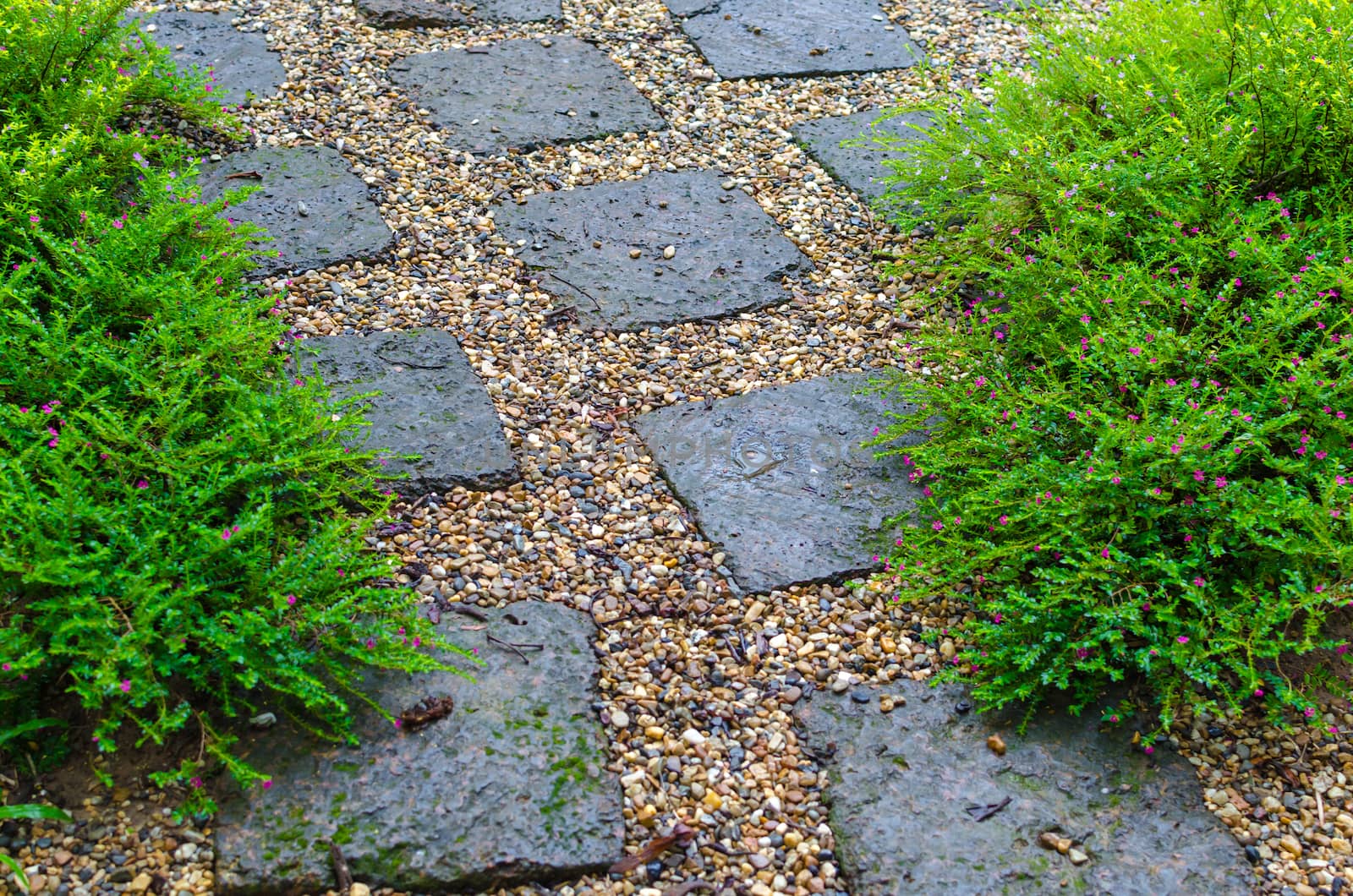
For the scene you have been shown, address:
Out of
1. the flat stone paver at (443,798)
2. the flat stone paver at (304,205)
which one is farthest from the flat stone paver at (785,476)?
the flat stone paver at (304,205)

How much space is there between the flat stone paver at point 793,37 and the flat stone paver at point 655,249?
2.79ft

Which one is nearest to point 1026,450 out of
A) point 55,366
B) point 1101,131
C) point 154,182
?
point 1101,131

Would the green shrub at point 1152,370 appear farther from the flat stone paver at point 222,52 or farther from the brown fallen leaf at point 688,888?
the flat stone paver at point 222,52

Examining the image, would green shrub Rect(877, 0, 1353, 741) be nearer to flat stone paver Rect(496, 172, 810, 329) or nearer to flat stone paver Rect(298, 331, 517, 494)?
flat stone paver Rect(496, 172, 810, 329)

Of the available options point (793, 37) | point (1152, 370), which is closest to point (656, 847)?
point (1152, 370)

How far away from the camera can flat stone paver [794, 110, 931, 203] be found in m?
3.62

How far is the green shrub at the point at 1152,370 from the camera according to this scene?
2.12 meters

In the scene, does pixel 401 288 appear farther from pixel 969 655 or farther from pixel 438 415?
pixel 969 655

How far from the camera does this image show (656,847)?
193 centimetres

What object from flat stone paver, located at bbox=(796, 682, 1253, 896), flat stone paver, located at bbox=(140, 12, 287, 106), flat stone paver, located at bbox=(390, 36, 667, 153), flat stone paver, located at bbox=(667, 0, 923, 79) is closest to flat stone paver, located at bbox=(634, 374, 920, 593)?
flat stone paver, located at bbox=(796, 682, 1253, 896)

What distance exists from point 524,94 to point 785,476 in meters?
1.99

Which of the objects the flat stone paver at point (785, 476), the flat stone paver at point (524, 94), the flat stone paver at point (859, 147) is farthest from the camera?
the flat stone paver at point (524, 94)

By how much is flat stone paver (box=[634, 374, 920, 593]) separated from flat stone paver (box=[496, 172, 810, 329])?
1.31 feet

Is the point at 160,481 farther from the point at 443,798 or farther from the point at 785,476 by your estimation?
the point at 785,476
